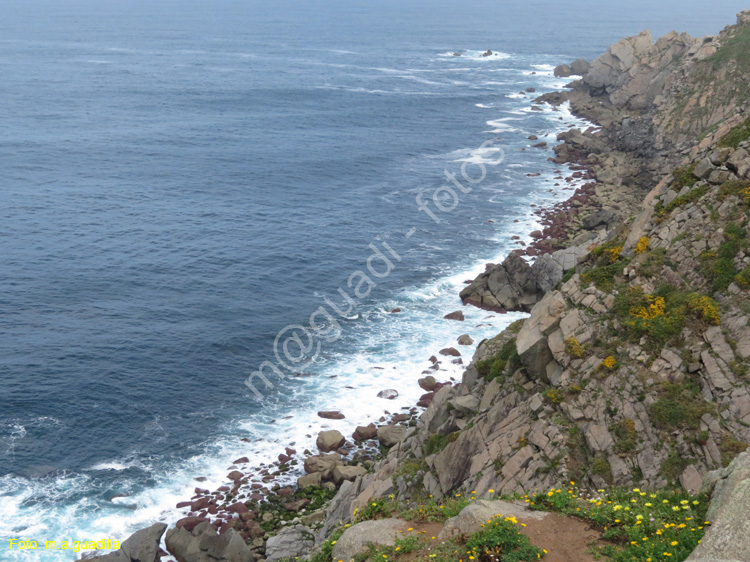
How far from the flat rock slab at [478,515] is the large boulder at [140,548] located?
102 ft

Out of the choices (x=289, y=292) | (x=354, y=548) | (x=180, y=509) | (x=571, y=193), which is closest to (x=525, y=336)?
(x=354, y=548)

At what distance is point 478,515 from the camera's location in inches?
891

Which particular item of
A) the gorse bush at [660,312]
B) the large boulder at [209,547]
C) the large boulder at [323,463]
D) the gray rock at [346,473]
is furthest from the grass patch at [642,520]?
the large boulder at [323,463]

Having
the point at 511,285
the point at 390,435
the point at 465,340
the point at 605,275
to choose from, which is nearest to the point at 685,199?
the point at 605,275

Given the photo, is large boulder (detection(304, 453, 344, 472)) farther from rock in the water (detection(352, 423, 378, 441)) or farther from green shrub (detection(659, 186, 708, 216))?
green shrub (detection(659, 186, 708, 216))

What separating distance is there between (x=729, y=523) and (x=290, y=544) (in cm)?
3358

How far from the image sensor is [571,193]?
113750 mm

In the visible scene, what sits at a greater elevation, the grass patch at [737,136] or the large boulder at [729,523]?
the grass patch at [737,136]

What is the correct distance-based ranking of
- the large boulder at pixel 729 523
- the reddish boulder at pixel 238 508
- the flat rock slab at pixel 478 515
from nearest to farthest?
1. the large boulder at pixel 729 523
2. the flat rock slab at pixel 478 515
3. the reddish boulder at pixel 238 508

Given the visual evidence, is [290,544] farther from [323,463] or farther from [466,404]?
A: [466,404]

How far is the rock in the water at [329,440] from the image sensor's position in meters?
58.5

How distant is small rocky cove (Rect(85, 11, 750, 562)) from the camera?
22.7 meters

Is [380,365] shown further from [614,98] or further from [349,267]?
[614,98]

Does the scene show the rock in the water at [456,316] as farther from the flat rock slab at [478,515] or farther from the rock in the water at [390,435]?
the flat rock slab at [478,515]
